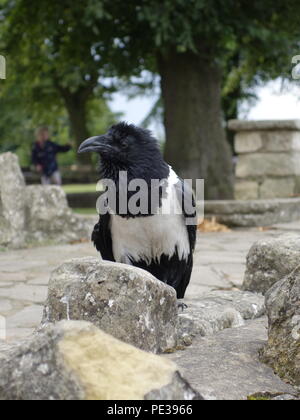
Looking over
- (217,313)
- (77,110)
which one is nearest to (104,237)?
(217,313)

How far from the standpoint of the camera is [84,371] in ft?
5.56

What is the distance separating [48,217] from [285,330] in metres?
5.10

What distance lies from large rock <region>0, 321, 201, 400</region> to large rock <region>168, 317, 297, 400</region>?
0.33 meters

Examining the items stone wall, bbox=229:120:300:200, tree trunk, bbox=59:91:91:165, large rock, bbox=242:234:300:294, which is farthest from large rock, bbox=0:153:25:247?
tree trunk, bbox=59:91:91:165

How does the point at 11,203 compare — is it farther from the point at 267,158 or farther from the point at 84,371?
the point at 84,371

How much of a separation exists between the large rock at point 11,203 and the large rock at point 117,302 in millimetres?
4263

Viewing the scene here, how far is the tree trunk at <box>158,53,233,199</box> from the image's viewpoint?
10672 mm

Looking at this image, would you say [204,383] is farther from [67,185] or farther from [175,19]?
[67,185]

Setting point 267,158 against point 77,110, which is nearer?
point 267,158

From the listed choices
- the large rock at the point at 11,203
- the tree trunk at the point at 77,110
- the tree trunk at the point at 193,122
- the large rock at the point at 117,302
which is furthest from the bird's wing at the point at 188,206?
the tree trunk at the point at 77,110

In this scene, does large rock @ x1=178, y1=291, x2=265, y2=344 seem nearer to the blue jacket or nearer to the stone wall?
the stone wall

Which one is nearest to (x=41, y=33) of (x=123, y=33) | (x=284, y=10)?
(x=123, y=33)

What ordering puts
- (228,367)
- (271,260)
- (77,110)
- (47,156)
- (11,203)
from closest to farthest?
(228,367) → (271,260) → (11,203) → (47,156) → (77,110)
